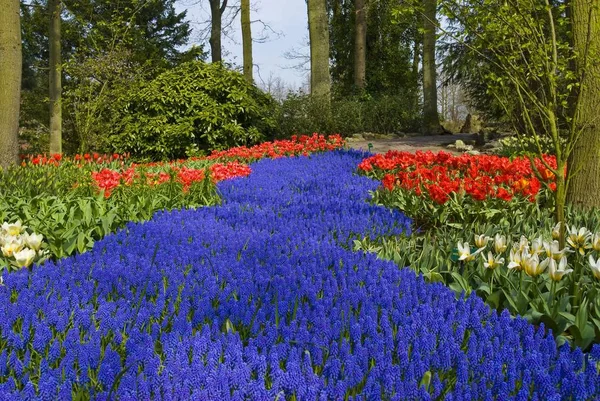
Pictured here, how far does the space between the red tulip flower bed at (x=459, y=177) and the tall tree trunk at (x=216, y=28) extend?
16.6 metres

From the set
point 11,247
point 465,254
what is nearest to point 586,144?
point 465,254

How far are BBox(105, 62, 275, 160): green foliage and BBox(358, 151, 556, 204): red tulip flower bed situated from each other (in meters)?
5.74

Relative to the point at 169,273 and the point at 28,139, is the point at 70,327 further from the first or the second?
the point at 28,139

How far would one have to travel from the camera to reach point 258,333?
261 cm

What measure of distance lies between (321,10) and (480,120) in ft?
34.3

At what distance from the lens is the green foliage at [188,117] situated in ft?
44.4

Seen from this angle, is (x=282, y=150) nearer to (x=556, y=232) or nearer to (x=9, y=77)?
(x=9, y=77)

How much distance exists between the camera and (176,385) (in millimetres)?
2086

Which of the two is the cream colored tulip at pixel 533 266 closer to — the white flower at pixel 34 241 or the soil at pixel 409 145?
the white flower at pixel 34 241

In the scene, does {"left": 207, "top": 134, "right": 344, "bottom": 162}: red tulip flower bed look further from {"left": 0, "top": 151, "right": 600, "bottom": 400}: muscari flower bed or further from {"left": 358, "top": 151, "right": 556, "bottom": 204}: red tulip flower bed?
{"left": 0, "top": 151, "right": 600, "bottom": 400}: muscari flower bed

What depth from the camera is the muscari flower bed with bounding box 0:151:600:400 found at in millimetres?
2148

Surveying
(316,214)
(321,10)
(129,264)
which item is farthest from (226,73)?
(129,264)

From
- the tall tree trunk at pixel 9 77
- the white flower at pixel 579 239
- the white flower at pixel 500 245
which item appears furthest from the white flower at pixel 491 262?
the tall tree trunk at pixel 9 77

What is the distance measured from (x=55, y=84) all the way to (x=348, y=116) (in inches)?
307
